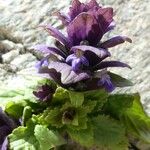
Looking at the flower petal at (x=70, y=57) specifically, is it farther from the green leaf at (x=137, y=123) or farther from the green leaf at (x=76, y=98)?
the green leaf at (x=137, y=123)

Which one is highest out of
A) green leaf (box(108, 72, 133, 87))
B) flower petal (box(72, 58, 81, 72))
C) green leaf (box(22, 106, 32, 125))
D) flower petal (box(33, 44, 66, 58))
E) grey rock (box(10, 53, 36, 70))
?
flower petal (box(33, 44, 66, 58))

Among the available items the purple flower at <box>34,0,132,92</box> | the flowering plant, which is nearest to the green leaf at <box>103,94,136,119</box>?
the flowering plant

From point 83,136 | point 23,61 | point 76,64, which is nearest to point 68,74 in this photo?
point 76,64

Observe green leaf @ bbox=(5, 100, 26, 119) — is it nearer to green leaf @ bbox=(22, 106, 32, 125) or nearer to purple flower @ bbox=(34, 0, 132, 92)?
green leaf @ bbox=(22, 106, 32, 125)

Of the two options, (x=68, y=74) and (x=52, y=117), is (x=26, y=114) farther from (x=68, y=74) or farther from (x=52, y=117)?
(x=68, y=74)

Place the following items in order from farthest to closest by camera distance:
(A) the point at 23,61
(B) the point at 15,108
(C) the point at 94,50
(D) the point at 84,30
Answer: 1. (A) the point at 23,61
2. (B) the point at 15,108
3. (D) the point at 84,30
4. (C) the point at 94,50

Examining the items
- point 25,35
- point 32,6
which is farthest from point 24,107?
point 32,6

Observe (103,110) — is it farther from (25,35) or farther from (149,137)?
(25,35)
